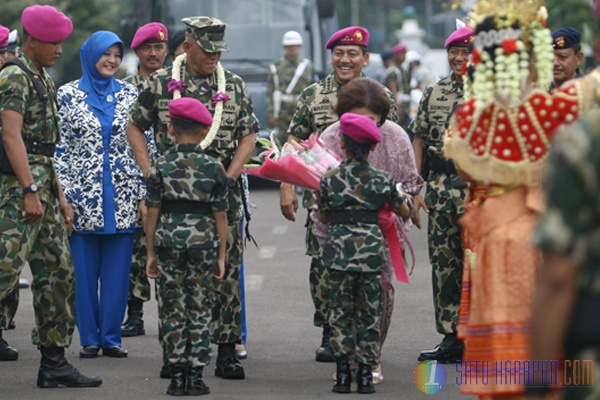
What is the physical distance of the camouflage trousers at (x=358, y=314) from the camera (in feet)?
24.9

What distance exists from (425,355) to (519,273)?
11.2 feet

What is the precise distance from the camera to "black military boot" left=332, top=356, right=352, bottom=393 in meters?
7.68

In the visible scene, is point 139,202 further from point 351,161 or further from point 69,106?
point 351,161

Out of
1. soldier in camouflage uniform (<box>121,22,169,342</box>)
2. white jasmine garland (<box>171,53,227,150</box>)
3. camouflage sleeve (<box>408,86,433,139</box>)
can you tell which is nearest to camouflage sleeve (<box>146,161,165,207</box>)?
white jasmine garland (<box>171,53,227,150</box>)

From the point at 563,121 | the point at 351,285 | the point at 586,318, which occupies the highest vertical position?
the point at 563,121

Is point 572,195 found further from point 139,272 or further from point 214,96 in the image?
point 139,272

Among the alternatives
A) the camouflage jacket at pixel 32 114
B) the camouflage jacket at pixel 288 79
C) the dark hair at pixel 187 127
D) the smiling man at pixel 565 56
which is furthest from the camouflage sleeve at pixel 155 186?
the camouflage jacket at pixel 288 79

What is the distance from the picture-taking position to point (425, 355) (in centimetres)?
871

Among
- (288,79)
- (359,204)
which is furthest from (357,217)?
(288,79)

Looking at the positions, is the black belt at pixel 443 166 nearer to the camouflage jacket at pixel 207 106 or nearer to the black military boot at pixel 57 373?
the camouflage jacket at pixel 207 106

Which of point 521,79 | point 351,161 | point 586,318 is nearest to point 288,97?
point 351,161

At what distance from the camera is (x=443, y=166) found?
8703mm

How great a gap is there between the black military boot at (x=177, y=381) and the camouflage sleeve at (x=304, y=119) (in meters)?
2.06

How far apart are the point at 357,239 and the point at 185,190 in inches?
38.8
